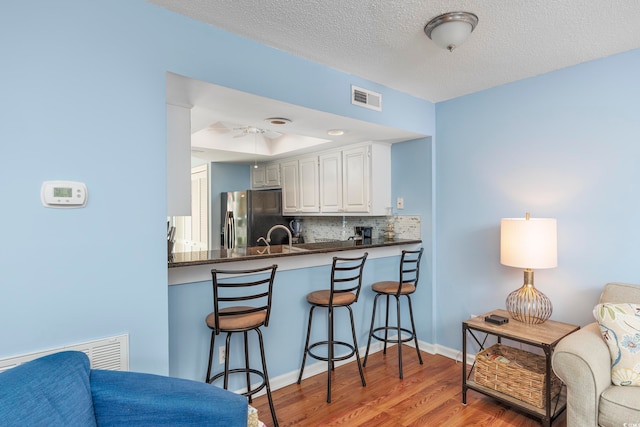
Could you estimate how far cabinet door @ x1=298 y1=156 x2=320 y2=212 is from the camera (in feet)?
14.2

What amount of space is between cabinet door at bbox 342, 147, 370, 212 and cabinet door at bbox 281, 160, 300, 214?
955 millimetres

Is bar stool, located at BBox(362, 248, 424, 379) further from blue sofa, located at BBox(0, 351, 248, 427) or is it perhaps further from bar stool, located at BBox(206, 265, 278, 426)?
blue sofa, located at BBox(0, 351, 248, 427)

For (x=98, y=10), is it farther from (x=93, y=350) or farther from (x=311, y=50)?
(x=93, y=350)

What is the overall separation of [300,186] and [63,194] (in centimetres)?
320

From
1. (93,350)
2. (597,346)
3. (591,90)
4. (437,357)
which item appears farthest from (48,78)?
(437,357)

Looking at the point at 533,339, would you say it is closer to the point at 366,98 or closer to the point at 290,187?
the point at 366,98

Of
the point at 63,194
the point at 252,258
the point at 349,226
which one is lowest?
the point at 252,258

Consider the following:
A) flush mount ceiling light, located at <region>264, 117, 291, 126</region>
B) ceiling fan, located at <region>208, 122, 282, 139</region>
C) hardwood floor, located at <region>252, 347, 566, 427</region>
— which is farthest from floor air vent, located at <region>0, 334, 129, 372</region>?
ceiling fan, located at <region>208, 122, 282, 139</region>

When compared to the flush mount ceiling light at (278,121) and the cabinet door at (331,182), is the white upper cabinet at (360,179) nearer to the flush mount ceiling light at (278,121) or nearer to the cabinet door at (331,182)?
the cabinet door at (331,182)

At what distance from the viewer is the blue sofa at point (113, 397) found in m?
1.15

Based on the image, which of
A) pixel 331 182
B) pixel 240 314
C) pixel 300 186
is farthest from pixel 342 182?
pixel 240 314

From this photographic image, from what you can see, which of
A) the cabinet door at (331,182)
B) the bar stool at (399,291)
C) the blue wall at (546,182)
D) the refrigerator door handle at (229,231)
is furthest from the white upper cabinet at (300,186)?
the blue wall at (546,182)

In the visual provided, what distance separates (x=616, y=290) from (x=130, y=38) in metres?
3.11

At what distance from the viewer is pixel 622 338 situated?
1853 mm
